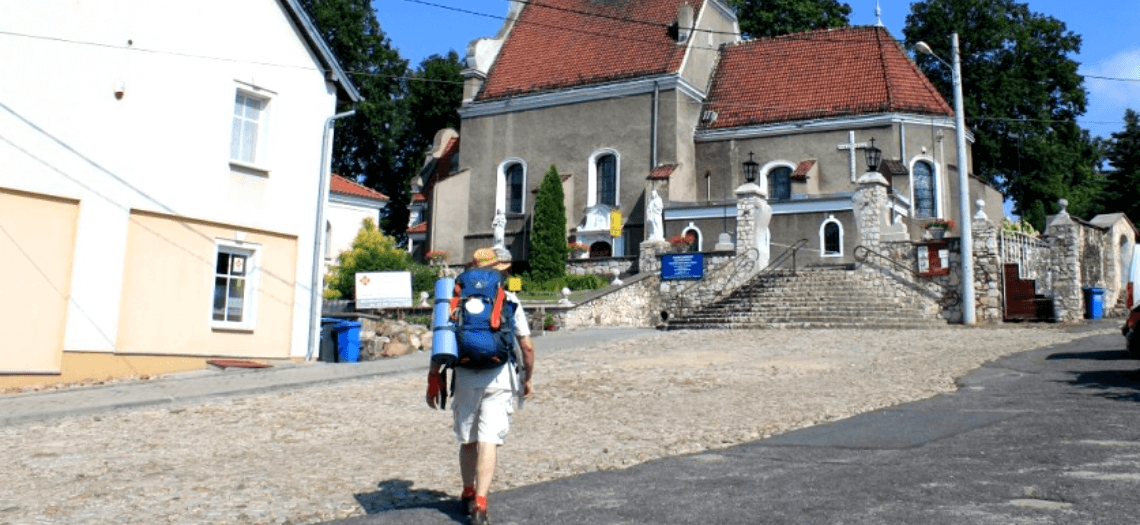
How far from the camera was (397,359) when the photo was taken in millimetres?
16734

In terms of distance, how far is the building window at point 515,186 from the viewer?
39500mm

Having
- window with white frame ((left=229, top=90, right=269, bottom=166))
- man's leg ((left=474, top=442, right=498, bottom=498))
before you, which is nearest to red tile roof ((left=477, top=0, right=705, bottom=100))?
window with white frame ((left=229, top=90, right=269, bottom=166))

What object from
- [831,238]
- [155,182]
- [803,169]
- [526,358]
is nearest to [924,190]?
[803,169]

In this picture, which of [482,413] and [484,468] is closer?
[484,468]

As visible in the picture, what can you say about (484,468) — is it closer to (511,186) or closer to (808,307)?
(808,307)

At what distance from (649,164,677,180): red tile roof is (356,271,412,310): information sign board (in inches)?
638

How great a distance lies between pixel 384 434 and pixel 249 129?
9061 millimetres

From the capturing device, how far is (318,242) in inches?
675

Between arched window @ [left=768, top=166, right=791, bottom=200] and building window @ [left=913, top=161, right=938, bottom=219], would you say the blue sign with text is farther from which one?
building window @ [left=913, top=161, right=938, bottom=219]

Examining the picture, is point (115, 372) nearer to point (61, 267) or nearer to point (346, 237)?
point (61, 267)

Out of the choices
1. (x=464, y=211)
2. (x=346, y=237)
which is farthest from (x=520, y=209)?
(x=346, y=237)

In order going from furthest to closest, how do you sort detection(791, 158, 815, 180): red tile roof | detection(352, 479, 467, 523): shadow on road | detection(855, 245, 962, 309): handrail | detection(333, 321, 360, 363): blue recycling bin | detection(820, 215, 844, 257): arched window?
detection(791, 158, 815, 180): red tile roof → detection(820, 215, 844, 257): arched window → detection(855, 245, 962, 309): handrail → detection(333, 321, 360, 363): blue recycling bin → detection(352, 479, 467, 523): shadow on road

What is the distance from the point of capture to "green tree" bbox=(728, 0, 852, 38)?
161 ft

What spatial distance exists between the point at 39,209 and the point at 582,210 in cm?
2596
